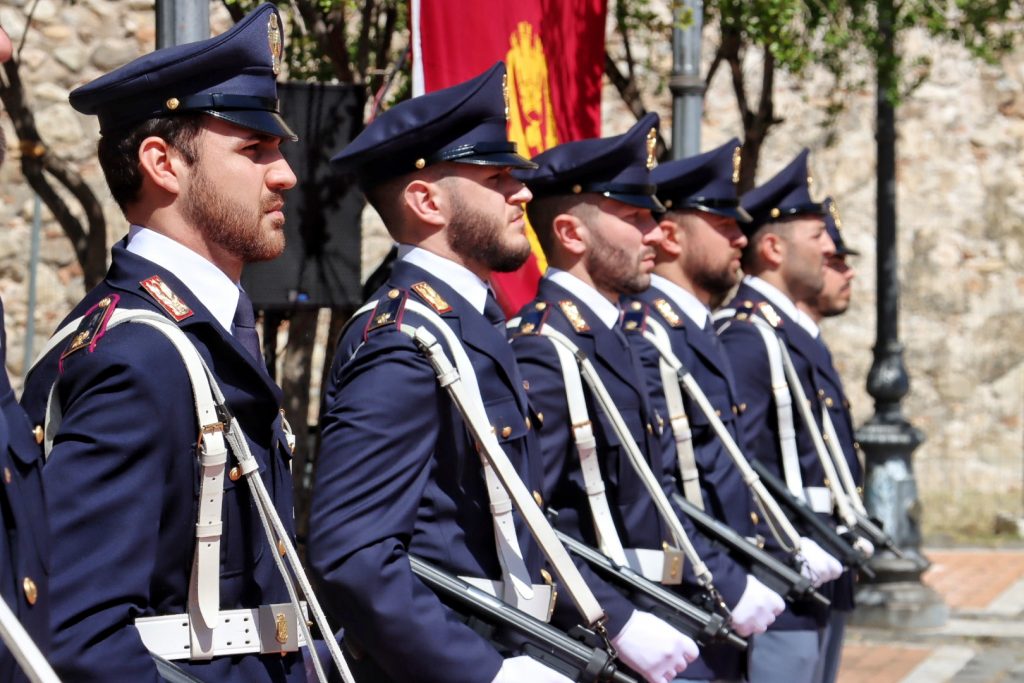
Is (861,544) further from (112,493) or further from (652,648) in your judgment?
(112,493)

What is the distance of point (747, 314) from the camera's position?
581 cm

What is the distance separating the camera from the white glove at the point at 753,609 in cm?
432

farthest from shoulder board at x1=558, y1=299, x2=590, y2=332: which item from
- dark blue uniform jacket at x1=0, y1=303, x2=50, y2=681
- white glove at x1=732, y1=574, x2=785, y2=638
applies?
dark blue uniform jacket at x1=0, y1=303, x2=50, y2=681

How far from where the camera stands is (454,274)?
133 inches

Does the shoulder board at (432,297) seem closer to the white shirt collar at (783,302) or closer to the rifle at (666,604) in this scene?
the rifle at (666,604)

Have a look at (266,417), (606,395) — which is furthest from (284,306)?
(266,417)

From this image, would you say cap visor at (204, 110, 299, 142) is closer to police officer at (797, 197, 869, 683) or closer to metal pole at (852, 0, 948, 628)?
police officer at (797, 197, 869, 683)

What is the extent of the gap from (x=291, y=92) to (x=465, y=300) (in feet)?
6.17

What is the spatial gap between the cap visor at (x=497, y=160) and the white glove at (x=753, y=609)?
1434 mm

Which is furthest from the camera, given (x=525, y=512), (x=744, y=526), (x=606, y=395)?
(x=744, y=526)

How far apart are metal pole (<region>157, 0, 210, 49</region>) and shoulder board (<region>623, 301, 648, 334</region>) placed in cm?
176

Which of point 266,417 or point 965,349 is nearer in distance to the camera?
point 266,417

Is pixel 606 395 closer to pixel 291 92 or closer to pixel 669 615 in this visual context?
pixel 669 615

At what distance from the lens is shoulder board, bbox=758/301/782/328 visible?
585 centimetres
